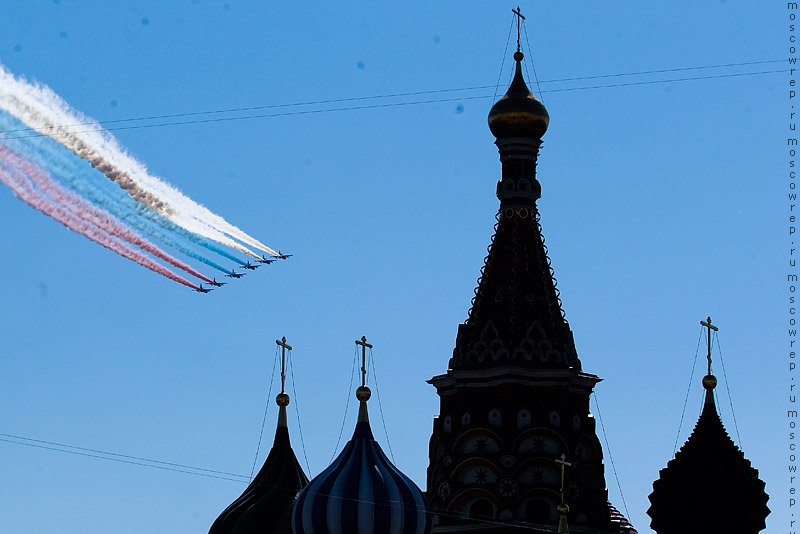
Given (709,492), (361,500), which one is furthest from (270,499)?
(709,492)

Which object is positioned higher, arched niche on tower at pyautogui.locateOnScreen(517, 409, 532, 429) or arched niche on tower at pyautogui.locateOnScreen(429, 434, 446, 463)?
arched niche on tower at pyautogui.locateOnScreen(517, 409, 532, 429)

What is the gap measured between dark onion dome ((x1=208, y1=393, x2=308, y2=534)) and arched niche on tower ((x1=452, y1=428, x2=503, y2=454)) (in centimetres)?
405

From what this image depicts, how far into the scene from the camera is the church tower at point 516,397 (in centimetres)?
5772

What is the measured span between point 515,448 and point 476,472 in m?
1.16

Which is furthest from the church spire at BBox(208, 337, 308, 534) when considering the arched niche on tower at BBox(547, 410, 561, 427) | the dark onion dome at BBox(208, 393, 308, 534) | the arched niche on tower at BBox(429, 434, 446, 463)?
the arched niche on tower at BBox(547, 410, 561, 427)

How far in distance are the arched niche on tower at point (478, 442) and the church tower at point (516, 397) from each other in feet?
0.08

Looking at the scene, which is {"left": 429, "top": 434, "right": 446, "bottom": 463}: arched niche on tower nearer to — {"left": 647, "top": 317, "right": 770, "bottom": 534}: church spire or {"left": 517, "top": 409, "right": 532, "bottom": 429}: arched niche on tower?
{"left": 517, "top": 409, "right": 532, "bottom": 429}: arched niche on tower

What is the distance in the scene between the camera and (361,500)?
174 feet

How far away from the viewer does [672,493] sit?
5484 cm

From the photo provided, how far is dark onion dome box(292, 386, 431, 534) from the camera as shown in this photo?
52812 mm

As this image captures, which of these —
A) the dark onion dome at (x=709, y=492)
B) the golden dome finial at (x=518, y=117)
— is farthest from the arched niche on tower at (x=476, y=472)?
the golden dome finial at (x=518, y=117)

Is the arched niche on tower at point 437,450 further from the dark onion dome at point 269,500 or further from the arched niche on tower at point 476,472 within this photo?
the dark onion dome at point 269,500

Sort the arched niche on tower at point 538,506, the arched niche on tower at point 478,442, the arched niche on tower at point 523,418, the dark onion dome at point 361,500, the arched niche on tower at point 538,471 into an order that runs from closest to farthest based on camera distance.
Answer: the dark onion dome at point 361,500, the arched niche on tower at point 538,506, the arched niche on tower at point 538,471, the arched niche on tower at point 478,442, the arched niche on tower at point 523,418

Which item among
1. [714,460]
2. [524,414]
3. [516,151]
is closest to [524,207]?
[516,151]
